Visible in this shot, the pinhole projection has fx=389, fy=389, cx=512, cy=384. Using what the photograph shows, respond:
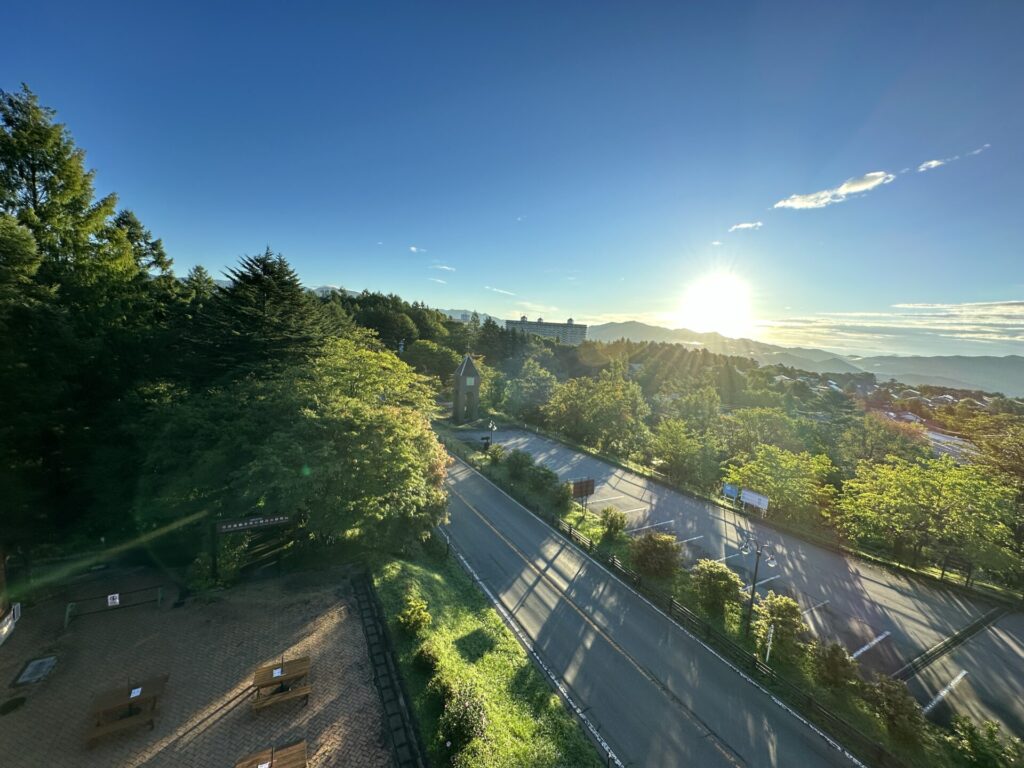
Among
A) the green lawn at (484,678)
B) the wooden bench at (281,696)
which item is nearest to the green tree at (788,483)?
the green lawn at (484,678)

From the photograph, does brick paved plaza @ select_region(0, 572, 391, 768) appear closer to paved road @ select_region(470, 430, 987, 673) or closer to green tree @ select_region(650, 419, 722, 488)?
paved road @ select_region(470, 430, 987, 673)

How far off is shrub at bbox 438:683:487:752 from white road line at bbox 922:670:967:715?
15.7m

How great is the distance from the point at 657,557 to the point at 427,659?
39.9 feet

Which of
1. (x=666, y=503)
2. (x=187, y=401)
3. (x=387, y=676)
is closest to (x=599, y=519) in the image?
(x=666, y=503)

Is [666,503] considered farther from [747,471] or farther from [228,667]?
[228,667]

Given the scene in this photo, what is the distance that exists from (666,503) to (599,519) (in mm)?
6901

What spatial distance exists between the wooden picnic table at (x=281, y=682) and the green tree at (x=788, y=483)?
89.0 ft

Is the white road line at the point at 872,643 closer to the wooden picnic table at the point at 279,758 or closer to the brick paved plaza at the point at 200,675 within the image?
the brick paved plaza at the point at 200,675

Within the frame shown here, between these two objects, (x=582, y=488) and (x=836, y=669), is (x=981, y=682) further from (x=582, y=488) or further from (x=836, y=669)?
(x=582, y=488)

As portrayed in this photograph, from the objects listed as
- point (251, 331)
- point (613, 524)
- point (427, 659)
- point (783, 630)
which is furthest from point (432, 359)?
point (783, 630)

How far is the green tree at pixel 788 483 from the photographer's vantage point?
82.2 ft

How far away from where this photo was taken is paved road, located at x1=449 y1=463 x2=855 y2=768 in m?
11.6

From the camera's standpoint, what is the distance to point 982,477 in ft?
74.6

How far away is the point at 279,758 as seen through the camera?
9.34 m
